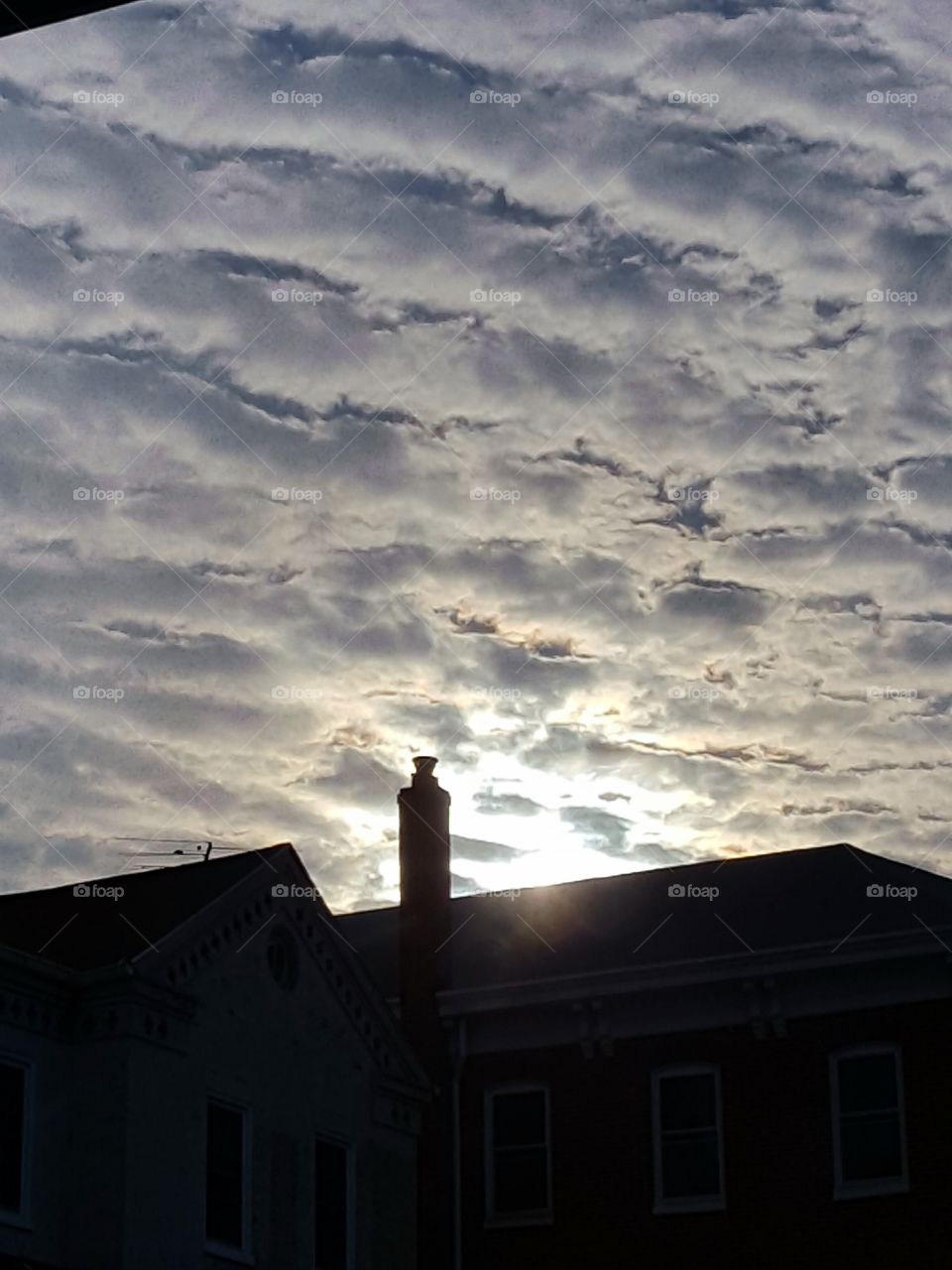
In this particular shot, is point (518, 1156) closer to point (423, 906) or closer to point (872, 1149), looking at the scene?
point (423, 906)

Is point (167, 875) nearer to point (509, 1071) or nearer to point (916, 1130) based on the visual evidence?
point (509, 1071)

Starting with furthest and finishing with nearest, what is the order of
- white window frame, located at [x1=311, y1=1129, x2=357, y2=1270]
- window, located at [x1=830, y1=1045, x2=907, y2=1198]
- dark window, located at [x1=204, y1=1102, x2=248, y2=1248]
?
window, located at [x1=830, y1=1045, x2=907, y2=1198], white window frame, located at [x1=311, y1=1129, x2=357, y2=1270], dark window, located at [x1=204, y1=1102, x2=248, y2=1248]

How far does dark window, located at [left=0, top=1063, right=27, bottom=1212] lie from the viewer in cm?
2019

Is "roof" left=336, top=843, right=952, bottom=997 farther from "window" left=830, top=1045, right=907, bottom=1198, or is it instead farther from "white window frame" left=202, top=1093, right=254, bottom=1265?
"white window frame" left=202, top=1093, right=254, bottom=1265

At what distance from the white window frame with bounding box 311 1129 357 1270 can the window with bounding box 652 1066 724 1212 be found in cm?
477

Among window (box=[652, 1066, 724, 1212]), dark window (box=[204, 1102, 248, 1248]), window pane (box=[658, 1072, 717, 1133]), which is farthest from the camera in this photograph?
window pane (box=[658, 1072, 717, 1133])

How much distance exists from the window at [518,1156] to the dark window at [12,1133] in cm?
1020

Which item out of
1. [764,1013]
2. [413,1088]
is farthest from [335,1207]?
[764,1013]

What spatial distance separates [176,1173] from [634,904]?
11557mm

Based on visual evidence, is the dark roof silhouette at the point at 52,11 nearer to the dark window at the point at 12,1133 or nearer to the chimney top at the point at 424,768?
the dark window at the point at 12,1133

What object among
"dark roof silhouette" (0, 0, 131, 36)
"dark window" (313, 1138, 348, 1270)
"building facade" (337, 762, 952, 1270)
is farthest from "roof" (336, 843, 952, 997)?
"dark roof silhouette" (0, 0, 131, 36)

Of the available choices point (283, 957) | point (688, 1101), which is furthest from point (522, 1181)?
point (283, 957)

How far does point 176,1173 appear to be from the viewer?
2184 cm

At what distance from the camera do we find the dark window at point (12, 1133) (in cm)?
2019
